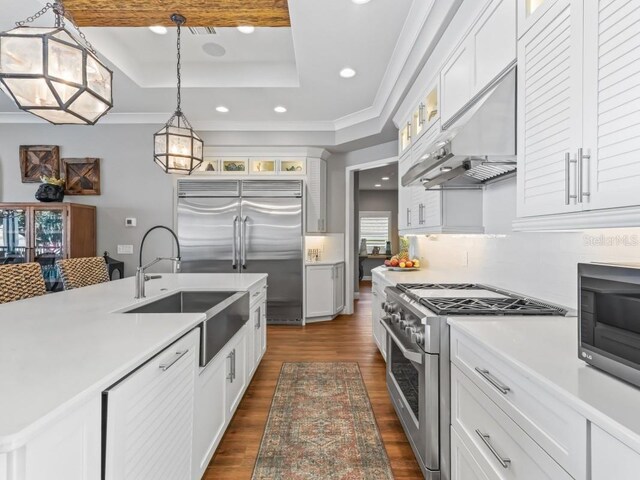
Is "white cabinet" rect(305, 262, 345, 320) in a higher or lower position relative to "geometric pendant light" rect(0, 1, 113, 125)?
lower

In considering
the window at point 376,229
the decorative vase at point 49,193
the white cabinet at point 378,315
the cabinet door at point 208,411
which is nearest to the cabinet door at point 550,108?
the cabinet door at point 208,411

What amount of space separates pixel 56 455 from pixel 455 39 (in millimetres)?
2798

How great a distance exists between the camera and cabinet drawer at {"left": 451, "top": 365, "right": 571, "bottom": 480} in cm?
97

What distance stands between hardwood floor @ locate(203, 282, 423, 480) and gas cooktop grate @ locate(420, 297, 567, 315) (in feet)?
3.12

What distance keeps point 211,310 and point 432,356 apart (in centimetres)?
114

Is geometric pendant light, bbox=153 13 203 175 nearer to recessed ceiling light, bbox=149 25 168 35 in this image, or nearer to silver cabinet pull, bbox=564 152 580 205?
recessed ceiling light, bbox=149 25 168 35

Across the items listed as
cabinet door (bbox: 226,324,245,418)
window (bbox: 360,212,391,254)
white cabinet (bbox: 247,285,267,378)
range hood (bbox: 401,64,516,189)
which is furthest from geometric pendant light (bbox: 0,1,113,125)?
window (bbox: 360,212,391,254)

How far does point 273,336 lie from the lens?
449 cm

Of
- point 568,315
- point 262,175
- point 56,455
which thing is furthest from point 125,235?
point 568,315

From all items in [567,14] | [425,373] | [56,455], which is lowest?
[425,373]

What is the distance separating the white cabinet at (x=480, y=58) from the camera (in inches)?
65.4

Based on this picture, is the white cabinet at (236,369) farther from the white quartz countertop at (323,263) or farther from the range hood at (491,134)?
the white quartz countertop at (323,263)

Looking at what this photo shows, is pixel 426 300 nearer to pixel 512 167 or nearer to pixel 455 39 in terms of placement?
pixel 512 167

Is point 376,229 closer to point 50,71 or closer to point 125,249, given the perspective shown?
point 125,249
